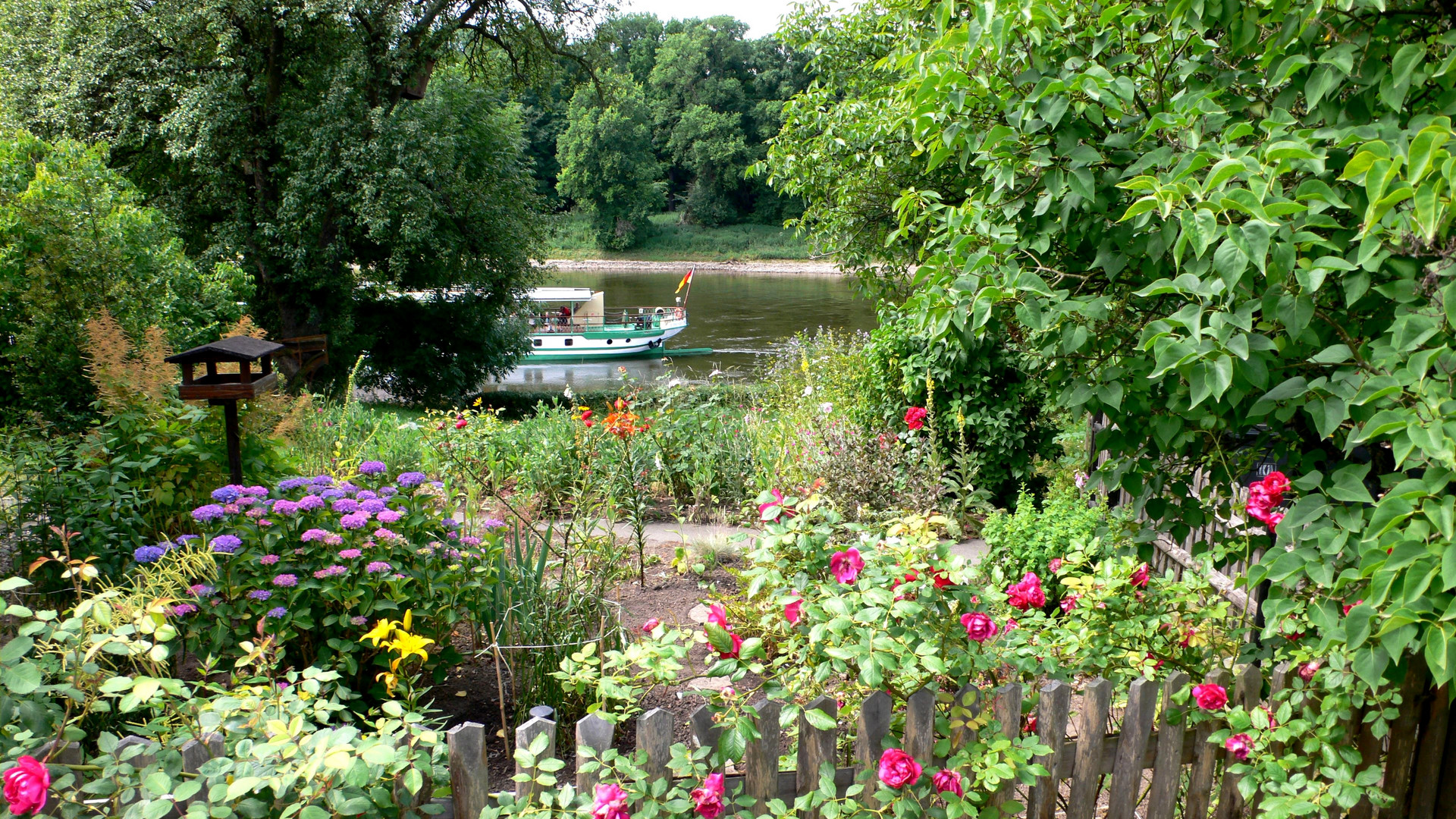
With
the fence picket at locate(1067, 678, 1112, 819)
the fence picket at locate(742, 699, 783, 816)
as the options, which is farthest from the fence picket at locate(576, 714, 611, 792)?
the fence picket at locate(1067, 678, 1112, 819)

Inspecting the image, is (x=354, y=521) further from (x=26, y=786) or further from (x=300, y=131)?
(x=300, y=131)

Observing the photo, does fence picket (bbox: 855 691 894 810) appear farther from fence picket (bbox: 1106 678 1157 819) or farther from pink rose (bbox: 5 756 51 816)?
pink rose (bbox: 5 756 51 816)

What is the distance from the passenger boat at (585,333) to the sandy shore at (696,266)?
24.3 m

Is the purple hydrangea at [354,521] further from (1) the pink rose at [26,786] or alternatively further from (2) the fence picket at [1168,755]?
(2) the fence picket at [1168,755]

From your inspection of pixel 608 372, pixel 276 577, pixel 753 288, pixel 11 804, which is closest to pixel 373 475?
pixel 276 577

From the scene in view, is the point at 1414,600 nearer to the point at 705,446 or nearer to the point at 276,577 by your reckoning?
the point at 276,577

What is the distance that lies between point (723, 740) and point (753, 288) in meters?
39.5

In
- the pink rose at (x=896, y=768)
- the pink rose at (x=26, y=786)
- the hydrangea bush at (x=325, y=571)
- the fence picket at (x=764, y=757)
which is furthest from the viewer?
the hydrangea bush at (x=325, y=571)

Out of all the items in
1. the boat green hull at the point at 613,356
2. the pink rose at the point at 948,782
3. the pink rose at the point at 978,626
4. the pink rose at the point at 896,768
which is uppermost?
the pink rose at the point at 978,626

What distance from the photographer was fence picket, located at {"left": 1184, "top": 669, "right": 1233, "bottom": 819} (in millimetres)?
2182

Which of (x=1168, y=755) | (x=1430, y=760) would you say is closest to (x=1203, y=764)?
(x=1168, y=755)

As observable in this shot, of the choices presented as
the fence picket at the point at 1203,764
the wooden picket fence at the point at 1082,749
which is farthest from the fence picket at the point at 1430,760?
the fence picket at the point at 1203,764

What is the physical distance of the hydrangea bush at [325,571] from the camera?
2.53 metres

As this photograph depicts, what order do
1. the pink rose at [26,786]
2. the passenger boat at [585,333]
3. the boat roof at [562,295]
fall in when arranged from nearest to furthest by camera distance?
the pink rose at [26,786], the boat roof at [562,295], the passenger boat at [585,333]
